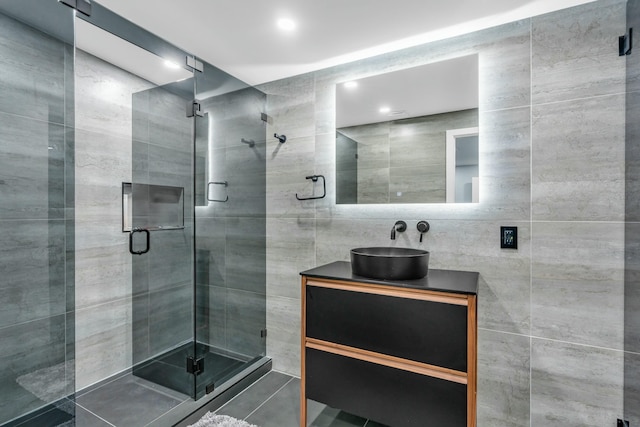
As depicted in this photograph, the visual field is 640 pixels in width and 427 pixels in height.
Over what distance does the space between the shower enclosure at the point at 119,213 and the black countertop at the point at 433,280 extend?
2.97 feet

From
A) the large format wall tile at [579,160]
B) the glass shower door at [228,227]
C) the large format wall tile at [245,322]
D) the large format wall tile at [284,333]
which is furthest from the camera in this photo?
the large format wall tile at [284,333]

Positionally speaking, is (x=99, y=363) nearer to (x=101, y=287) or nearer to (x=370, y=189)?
(x=101, y=287)

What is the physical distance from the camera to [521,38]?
173cm

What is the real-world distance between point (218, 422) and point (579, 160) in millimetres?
2505

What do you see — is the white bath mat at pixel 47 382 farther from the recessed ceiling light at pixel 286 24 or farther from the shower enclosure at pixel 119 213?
the recessed ceiling light at pixel 286 24

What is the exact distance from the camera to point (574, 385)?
1621 millimetres

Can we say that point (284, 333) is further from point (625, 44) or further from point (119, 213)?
point (625, 44)

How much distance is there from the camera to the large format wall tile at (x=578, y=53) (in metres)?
1.55

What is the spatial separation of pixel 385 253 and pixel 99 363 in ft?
7.10

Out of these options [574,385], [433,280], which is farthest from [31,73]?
[574,385]

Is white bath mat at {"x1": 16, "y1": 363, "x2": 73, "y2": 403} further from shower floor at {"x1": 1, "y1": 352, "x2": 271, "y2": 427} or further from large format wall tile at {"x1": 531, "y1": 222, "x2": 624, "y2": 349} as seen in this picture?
large format wall tile at {"x1": 531, "y1": 222, "x2": 624, "y2": 349}

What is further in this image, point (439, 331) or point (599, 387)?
point (599, 387)

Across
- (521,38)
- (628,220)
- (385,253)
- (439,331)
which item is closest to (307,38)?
(521,38)

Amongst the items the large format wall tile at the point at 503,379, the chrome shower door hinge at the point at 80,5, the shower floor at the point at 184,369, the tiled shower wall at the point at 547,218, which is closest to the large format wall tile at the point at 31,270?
the shower floor at the point at 184,369
